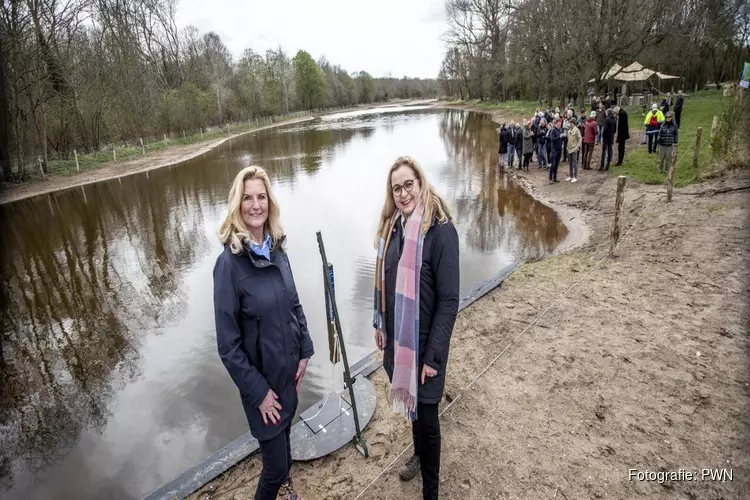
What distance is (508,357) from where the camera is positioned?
169 inches

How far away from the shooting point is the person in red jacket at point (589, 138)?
1213cm

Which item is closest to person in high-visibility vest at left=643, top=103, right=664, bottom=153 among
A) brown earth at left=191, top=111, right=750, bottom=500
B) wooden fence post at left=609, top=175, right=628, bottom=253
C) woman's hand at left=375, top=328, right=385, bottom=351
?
brown earth at left=191, top=111, right=750, bottom=500

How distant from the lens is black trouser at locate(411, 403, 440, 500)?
2447 mm

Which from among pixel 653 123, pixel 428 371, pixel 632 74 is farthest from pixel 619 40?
pixel 428 371

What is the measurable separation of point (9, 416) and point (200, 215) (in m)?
8.58

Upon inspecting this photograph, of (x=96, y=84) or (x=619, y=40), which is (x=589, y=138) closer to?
(x=619, y=40)

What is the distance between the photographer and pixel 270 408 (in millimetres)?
2201

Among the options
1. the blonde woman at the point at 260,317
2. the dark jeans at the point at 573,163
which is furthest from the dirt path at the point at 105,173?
the dark jeans at the point at 573,163

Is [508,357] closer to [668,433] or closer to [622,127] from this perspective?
[668,433]

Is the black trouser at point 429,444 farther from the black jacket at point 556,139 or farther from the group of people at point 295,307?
the black jacket at point 556,139

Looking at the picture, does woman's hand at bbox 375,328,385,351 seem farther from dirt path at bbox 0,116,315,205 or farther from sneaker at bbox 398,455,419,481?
dirt path at bbox 0,116,315,205

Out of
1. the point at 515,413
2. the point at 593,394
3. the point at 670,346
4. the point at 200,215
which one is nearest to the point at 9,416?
the point at 515,413

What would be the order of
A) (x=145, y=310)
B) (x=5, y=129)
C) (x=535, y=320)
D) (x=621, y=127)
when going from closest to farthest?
(x=535, y=320) → (x=145, y=310) → (x=621, y=127) → (x=5, y=129)

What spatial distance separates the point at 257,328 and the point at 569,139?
12166 mm
